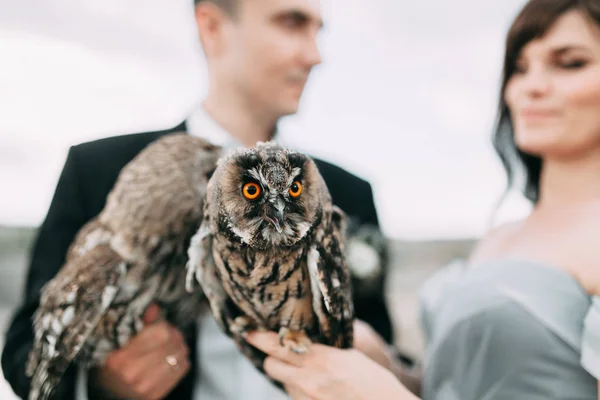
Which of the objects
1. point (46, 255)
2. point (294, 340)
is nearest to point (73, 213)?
point (46, 255)

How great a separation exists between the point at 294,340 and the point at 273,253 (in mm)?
113

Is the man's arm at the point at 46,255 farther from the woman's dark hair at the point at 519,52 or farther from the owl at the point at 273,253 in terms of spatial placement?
the woman's dark hair at the point at 519,52

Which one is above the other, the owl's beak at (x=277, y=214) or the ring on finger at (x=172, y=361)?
the owl's beak at (x=277, y=214)

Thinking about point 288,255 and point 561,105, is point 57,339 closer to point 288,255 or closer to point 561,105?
point 288,255

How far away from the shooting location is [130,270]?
47cm

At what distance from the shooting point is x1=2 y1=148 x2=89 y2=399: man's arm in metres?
0.50

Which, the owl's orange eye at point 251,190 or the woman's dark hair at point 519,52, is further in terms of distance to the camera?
the woman's dark hair at point 519,52

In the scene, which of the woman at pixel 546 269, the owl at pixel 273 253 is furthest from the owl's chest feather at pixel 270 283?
the woman at pixel 546 269

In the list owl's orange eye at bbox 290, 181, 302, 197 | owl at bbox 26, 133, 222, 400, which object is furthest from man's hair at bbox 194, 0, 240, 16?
owl's orange eye at bbox 290, 181, 302, 197

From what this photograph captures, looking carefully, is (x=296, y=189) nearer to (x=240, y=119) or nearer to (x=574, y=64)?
(x=240, y=119)

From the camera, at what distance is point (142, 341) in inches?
18.9

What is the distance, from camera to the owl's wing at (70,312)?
0.45 meters

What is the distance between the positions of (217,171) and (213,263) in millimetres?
101

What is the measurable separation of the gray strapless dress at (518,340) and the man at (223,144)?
16 cm
